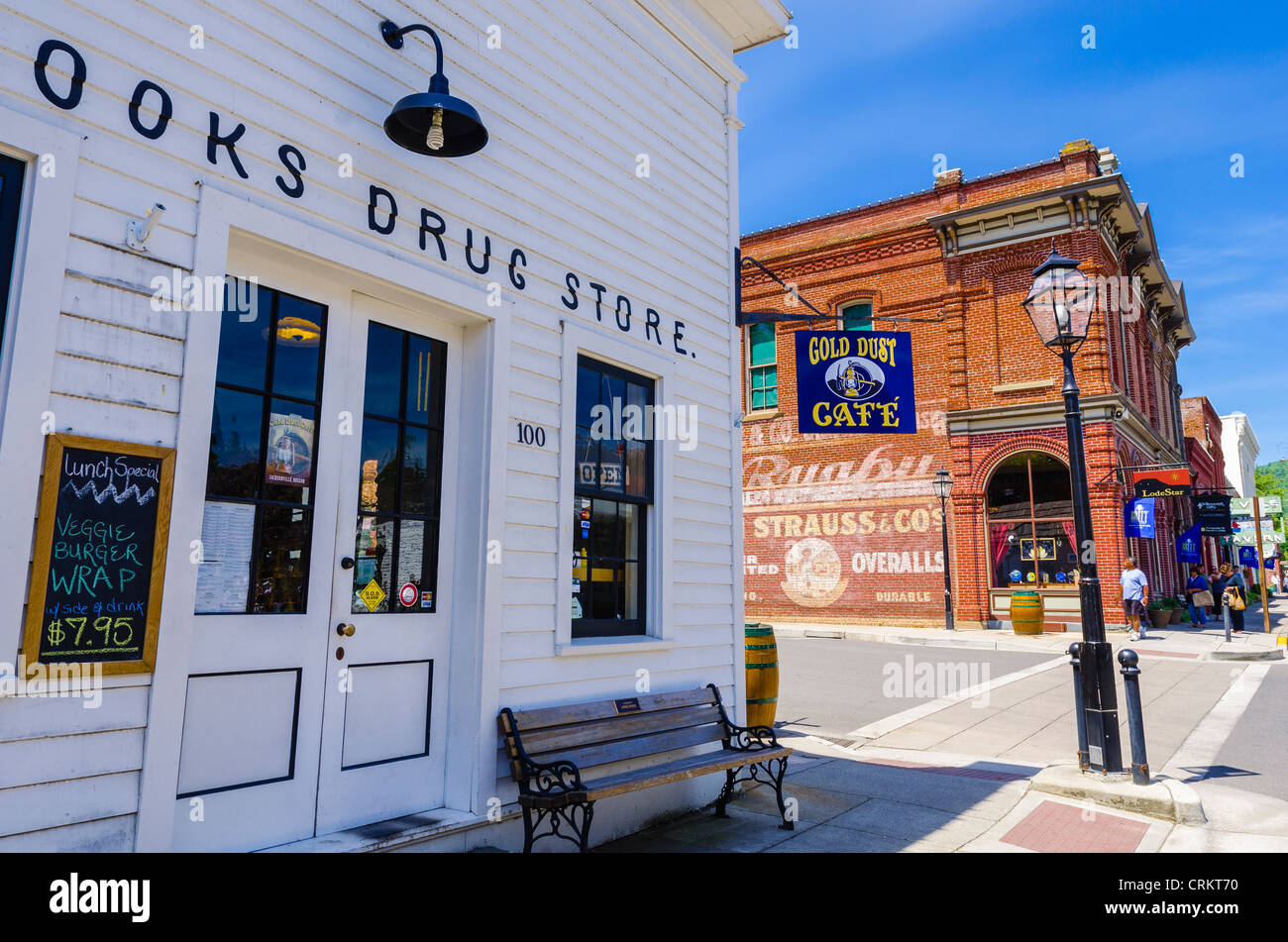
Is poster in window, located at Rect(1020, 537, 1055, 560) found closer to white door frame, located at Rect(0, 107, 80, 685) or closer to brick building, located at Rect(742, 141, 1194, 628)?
brick building, located at Rect(742, 141, 1194, 628)

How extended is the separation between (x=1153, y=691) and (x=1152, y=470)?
33.9ft

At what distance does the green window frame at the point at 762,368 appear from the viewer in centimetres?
2475

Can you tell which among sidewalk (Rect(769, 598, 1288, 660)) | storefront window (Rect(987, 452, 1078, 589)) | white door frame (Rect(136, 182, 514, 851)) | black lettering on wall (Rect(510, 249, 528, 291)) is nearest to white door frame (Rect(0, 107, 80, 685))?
white door frame (Rect(136, 182, 514, 851))

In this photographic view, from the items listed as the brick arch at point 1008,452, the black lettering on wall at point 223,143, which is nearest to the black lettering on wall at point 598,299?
the black lettering on wall at point 223,143

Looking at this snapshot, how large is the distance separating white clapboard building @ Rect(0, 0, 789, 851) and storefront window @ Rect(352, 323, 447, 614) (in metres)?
0.02

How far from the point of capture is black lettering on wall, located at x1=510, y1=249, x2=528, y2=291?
16.7ft

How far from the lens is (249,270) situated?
12.9ft

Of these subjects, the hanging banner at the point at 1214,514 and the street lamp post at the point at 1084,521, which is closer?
the street lamp post at the point at 1084,521

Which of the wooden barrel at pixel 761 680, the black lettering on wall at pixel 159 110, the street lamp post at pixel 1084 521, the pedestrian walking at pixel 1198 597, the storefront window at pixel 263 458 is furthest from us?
the pedestrian walking at pixel 1198 597

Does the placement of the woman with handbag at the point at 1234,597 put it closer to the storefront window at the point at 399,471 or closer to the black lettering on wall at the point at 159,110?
the storefront window at the point at 399,471

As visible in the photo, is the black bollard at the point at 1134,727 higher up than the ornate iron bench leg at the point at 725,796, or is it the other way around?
the black bollard at the point at 1134,727

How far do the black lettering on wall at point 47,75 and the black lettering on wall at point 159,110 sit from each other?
0.19 metres
